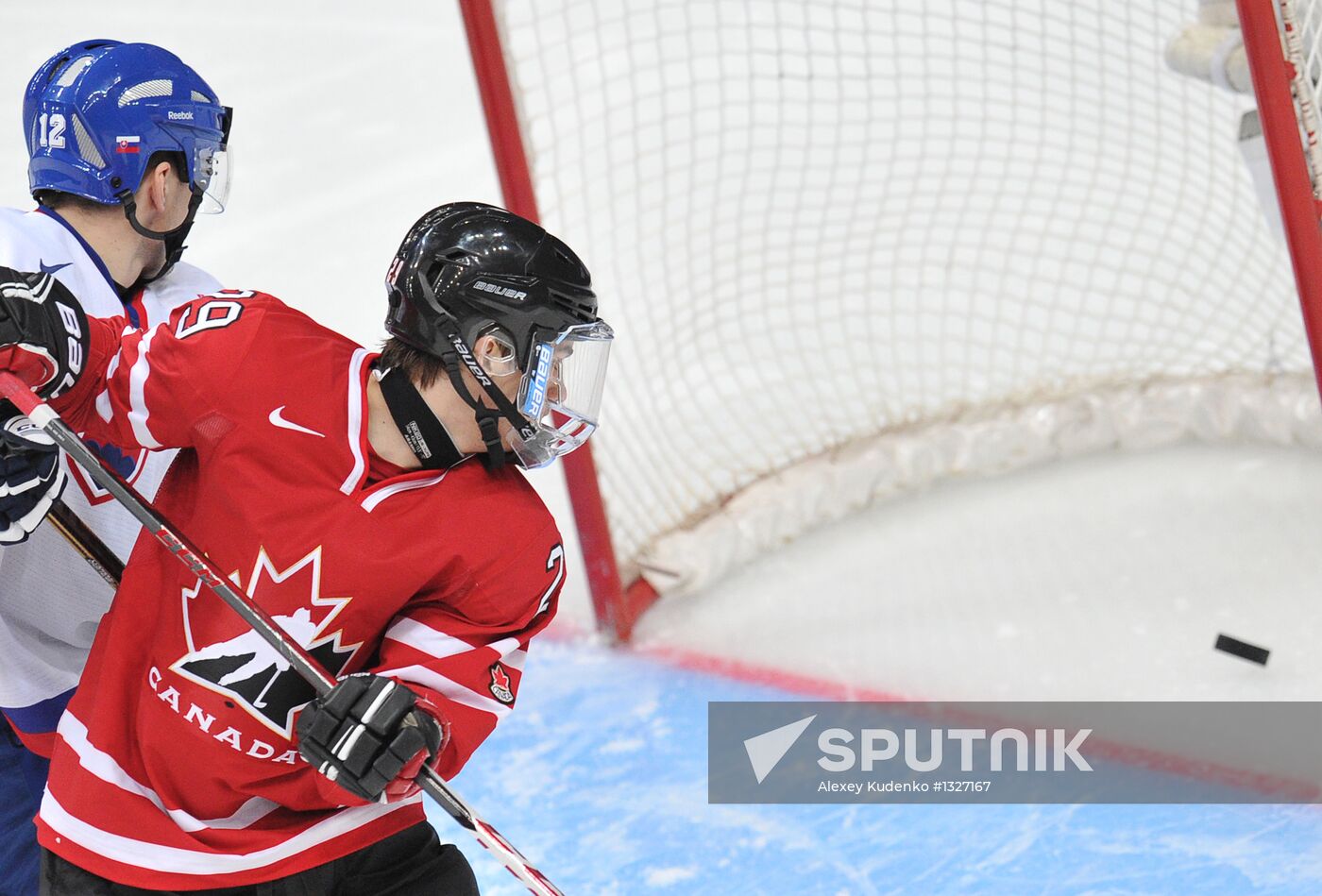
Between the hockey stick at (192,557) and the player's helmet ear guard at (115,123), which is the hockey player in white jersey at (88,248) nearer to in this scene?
the player's helmet ear guard at (115,123)

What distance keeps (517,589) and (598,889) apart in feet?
3.58

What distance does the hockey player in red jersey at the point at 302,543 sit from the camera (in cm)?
137

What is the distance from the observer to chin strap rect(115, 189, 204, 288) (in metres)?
1.71

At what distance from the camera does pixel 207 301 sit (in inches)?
57.7

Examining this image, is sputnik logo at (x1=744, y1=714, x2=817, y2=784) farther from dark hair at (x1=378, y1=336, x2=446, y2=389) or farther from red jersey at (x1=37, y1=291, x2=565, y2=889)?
dark hair at (x1=378, y1=336, x2=446, y2=389)

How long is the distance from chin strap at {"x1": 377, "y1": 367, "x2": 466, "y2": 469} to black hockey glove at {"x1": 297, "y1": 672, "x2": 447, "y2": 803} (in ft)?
0.77

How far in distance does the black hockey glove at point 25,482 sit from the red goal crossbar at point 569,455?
1425 millimetres

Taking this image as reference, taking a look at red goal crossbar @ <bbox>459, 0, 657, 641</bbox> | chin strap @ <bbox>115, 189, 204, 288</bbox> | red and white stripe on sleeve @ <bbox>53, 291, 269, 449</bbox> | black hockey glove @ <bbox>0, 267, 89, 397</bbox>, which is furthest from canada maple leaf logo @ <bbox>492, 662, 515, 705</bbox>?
red goal crossbar @ <bbox>459, 0, 657, 641</bbox>

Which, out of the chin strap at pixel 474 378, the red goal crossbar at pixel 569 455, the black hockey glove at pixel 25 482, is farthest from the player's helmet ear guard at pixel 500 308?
the red goal crossbar at pixel 569 455

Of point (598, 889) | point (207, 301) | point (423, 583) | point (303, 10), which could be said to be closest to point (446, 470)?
point (423, 583)

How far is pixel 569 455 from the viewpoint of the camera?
9.70 ft

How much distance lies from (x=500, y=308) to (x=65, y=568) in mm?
718

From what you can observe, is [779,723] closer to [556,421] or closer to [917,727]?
[917,727]

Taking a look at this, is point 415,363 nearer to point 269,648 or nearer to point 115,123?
point 269,648
